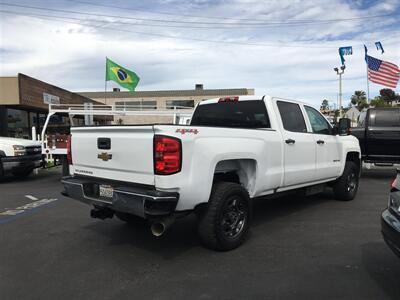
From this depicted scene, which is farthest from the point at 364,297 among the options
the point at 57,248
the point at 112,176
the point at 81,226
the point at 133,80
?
the point at 133,80

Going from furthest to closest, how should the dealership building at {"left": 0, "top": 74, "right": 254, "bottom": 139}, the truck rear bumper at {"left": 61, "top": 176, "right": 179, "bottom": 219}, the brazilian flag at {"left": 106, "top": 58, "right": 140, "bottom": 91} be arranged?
the brazilian flag at {"left": 106, "top": 58, "right": 140, "bottom": 91} → the dealership building at {"left": 0, "top": 74, "right": 254, "bottom": 139} → the truck rear bumper at {"left": 61, "top": 176, "right": 179, "bottom": 219}

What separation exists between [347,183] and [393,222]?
4537 millimetres

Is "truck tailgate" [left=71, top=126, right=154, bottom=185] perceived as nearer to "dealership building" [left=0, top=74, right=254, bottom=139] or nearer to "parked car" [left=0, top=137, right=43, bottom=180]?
"dealership building" [left=0, top=74, right=254, bottom=139]

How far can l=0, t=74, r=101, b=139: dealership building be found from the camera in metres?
16.7

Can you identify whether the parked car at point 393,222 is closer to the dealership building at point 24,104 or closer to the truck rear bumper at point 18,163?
the truck rear bumper at point 18,163

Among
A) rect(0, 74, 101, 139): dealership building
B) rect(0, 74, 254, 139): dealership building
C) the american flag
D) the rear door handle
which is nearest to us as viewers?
the rear door handle

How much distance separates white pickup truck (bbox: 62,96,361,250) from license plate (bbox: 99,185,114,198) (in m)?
0.01

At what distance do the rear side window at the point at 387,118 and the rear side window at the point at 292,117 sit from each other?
231 inches

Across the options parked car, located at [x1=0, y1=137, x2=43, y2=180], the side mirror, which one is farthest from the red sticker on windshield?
parked car, located at [x1=0, y1=137, x2=43, y2=180]

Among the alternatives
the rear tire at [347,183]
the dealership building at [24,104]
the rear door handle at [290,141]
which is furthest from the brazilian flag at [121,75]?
the rear door handle at [290,141]

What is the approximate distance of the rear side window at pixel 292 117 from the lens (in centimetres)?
610

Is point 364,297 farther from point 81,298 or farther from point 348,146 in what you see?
point 348,146

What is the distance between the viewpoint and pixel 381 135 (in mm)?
11234

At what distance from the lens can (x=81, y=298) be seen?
3662 mm
